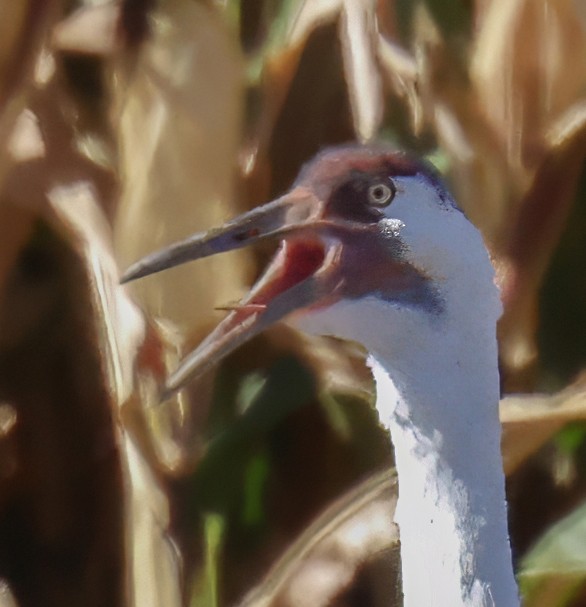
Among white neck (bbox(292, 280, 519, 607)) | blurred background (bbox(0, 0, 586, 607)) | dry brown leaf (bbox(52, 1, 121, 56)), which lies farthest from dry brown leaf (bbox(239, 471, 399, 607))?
dry brown leaf (bbox(52, 1, 121, 56))

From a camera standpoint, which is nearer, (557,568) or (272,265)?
(272,265)

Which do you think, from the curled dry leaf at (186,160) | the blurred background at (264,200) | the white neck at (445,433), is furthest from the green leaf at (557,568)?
the curled dry leaf at (186,160)

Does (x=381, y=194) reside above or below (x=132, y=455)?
above

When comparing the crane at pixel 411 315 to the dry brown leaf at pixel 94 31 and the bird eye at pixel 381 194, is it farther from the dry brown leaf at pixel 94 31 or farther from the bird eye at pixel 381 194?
the dry brown leaf at pixel 94 31

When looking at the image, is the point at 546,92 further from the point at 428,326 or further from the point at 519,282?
the point at 428,326

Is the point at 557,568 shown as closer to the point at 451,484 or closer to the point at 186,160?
the point at 451,484

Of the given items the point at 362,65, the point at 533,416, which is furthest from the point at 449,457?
the point at 362,65
